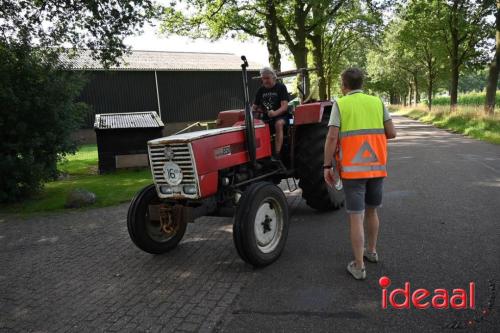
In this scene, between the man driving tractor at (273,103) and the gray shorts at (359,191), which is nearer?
the gray shorts at (359,191)

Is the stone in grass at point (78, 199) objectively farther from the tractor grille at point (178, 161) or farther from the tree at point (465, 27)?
the tree at point (465, 27)

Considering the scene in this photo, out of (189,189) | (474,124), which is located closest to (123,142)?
(189,189)

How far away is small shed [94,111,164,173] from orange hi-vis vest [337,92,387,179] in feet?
28.0

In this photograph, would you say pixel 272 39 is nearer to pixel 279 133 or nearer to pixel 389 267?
pixel 279 133

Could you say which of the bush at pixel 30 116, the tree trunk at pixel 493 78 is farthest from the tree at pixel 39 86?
the tree trunk at pixel 493 78

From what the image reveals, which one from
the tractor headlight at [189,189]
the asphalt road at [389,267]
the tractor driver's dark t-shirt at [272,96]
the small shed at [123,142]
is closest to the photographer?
the asphalt road at [389,267]

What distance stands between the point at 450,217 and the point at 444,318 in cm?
264

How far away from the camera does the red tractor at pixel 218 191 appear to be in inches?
160

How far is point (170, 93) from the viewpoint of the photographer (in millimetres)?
28281

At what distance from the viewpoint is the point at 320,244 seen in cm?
467

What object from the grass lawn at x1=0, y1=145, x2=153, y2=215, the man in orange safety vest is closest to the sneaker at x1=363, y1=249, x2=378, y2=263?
the man in orange safety vest

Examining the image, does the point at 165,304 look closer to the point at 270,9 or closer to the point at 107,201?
the point at 107,201

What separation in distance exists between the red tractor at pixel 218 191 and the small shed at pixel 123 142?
6801mm

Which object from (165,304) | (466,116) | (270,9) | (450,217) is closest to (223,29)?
(270,9)
